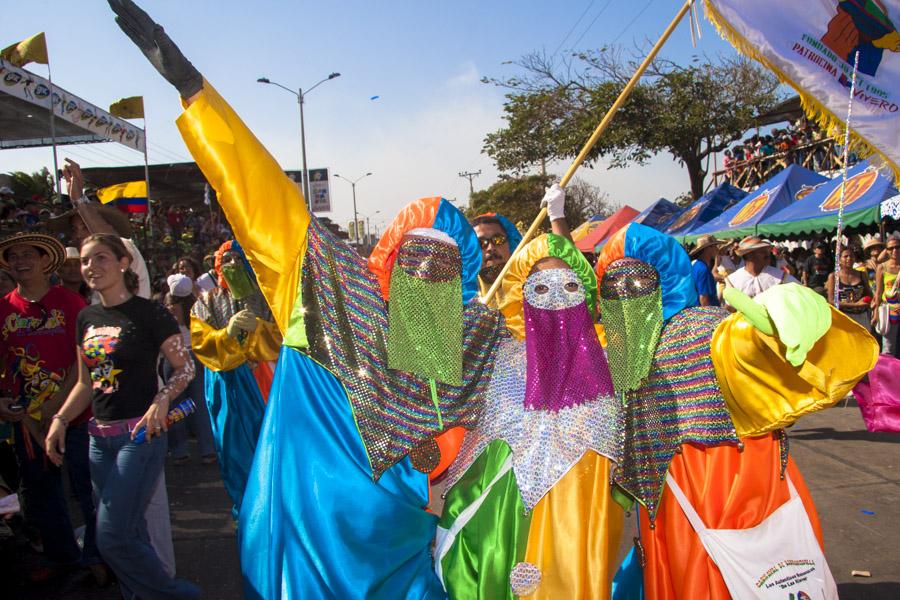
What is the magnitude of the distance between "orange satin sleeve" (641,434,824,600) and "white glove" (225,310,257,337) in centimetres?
266

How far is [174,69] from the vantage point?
253 centimetres

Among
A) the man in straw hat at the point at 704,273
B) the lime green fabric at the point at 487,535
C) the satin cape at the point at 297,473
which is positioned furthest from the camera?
the man in straw hat at the point at 704,273

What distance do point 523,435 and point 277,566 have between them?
946 mm

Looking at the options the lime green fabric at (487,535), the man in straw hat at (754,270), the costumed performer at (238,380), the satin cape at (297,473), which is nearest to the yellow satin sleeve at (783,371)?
the lime green fabric at (487,535)

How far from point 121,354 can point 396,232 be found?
1272 millimetres

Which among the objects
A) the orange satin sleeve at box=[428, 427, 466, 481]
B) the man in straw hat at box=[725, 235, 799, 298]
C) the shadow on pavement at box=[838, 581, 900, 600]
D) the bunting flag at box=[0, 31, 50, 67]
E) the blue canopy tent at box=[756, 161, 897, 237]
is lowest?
the shadow on pavement at box=[838, 581, 900, 600]

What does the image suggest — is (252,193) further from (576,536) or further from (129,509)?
(576,536)

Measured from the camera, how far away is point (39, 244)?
384 centimetres

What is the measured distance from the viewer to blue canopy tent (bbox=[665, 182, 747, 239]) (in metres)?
15.5

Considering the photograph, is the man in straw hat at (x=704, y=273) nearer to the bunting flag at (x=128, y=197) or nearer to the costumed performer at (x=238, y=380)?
the costumed performer at (x=238, y=380)

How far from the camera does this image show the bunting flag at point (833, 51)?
13.6ft

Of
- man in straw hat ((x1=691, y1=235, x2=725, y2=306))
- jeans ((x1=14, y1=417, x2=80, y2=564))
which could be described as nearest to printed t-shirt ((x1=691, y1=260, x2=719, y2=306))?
man in straw hat ((x1=691, y1=235, x2=725, y2=306))

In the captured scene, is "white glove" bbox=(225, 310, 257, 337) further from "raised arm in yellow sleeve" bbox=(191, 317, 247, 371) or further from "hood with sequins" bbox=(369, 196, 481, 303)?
"hood with sequins" bbox=(369, 196, 481, 303)

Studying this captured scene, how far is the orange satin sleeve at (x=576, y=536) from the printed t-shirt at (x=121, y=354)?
174 centimetres
